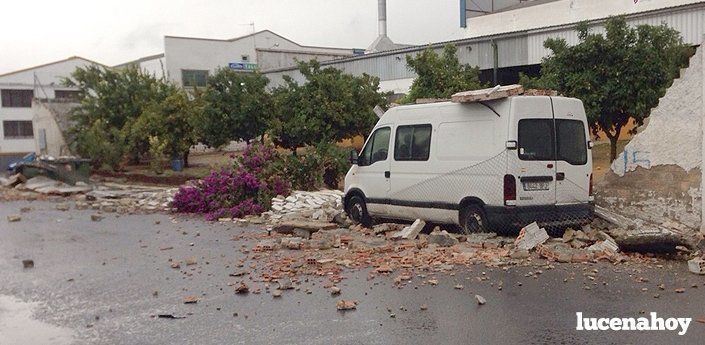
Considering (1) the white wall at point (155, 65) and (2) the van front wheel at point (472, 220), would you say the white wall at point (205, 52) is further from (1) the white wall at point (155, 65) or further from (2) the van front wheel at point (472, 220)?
(2) the van front wheel at point (472, 220)

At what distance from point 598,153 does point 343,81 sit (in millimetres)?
9166

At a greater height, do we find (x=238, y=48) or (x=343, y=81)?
(x=238, y=48)

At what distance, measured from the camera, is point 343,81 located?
68.2 ft

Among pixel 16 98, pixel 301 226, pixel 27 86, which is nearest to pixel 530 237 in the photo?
pixel 301 226

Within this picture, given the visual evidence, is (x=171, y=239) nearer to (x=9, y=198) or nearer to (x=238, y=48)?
(x=9, y=198)

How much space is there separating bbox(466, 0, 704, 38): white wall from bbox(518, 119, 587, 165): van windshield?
1749cm

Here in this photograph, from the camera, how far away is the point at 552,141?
32.6ft

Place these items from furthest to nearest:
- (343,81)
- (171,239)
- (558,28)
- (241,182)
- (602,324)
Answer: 1. (558,28)
2. (343,81)
3. (241,182)
4. (171,239)
5. (602,324)

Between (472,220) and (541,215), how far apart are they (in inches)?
43.3

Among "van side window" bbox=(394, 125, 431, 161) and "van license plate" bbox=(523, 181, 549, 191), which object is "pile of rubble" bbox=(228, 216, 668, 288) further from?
"van side window" bbox=(394, 125, 431, 161)

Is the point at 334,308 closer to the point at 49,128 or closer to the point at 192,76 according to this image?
the point at 49,128

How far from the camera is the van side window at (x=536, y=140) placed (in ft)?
31.8

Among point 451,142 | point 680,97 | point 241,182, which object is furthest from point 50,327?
point 241,182

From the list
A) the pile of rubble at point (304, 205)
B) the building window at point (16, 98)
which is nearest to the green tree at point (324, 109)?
the pile of rubble at point (304, 205)
